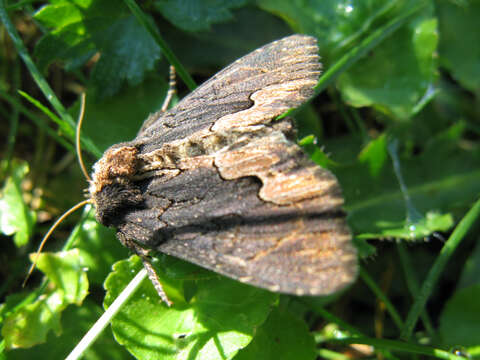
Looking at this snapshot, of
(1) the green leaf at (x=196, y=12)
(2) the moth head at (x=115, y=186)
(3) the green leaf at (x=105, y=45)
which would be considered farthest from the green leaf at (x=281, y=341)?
(1) the green leaf at (x=196, y=12)

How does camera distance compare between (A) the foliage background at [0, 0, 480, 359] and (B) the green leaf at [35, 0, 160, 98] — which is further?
(B) the green leaf at [35, 0, 160, 98]

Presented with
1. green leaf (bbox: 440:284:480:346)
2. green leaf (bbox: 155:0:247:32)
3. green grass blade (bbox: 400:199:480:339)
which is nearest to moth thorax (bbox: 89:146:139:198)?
green leaf (bbox: 155:0:247:32)

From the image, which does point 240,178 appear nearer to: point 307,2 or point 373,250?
point 373,250

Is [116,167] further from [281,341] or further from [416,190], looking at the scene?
[416,190]

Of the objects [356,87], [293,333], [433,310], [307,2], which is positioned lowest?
[433,310]

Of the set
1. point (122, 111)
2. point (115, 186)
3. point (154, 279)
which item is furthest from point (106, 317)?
point (122, 111)

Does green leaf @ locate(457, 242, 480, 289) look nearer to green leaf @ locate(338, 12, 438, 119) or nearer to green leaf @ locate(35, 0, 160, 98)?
green leaf @ locate(338, 12, 438, 119)

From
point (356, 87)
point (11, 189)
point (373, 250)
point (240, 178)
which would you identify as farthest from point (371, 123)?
point (11, 189)

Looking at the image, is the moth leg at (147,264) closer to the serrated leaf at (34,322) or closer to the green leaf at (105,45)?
the serrated leaf at (34,322)
